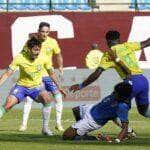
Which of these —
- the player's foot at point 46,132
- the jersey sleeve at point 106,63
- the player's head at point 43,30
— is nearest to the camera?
the jersey sleeve at point 106,63

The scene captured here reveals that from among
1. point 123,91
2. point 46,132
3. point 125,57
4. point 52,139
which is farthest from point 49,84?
point 123,91

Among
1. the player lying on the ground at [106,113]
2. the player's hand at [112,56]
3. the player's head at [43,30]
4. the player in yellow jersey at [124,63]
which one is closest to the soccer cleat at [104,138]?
the player lying on the ground at [106,113]

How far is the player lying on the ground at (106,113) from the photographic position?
1318cm

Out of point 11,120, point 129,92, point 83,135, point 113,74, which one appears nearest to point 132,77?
point 129,92

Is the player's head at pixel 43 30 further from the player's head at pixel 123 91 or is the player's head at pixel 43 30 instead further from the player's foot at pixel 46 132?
the player's head at pixel 123 91

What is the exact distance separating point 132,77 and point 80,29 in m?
13.3

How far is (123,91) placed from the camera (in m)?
13.2

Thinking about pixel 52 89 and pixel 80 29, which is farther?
pixel 80 29

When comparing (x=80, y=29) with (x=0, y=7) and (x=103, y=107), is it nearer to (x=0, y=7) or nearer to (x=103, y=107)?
(x=0, y=7)

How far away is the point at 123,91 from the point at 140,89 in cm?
53

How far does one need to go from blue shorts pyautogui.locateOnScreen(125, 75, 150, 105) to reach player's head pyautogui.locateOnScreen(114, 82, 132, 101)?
25 centimetres

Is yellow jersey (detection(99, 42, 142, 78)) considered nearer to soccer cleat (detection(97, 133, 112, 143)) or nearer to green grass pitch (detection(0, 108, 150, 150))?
soccer cleat (detection(97, 133, 112, 143))

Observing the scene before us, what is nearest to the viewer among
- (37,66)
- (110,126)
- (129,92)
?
(129,92)

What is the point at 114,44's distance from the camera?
13.6m
